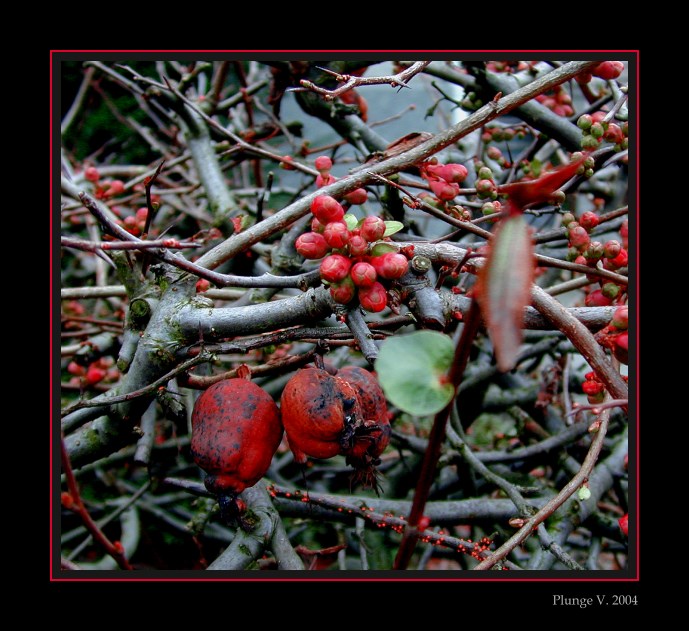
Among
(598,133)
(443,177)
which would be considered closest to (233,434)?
(443,177)

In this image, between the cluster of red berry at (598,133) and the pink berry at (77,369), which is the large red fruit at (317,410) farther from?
the pink berry at (77,369)

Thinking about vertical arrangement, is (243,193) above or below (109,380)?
above

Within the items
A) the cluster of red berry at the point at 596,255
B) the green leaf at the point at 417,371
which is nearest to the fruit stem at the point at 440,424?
the green leaf at the point at 417,371

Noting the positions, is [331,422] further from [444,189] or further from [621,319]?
[444,189]

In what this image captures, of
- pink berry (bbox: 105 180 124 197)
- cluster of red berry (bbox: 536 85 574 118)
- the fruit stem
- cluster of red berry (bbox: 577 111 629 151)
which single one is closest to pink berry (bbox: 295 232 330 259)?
the fruit stem
